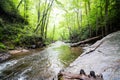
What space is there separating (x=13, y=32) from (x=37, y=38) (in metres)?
5.37

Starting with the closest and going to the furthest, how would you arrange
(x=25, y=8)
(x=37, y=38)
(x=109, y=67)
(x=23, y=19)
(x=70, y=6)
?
(x=109, y=67), (x=37, y=38), (x=23, y=19), (x=25, y=8), (x=70, y=6)

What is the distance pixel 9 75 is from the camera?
25.9ft

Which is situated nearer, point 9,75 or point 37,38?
point 9,75

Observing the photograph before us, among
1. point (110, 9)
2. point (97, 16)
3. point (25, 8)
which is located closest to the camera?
point (110, 9)

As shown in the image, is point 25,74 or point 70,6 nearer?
point 25,74

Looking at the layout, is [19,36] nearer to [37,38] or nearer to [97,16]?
[37,38]

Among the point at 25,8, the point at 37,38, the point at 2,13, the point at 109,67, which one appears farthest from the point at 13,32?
the point at 109,67

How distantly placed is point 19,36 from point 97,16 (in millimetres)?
11315

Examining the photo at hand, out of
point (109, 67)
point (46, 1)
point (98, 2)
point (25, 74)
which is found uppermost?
point (46, 1)

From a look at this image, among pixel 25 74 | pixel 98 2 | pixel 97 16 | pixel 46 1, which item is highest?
pixel 46 1

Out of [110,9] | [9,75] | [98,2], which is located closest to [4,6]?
[98,2]

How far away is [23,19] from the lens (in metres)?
27.6

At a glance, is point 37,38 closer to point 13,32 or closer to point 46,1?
point 13,32

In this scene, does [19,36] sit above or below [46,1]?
below
